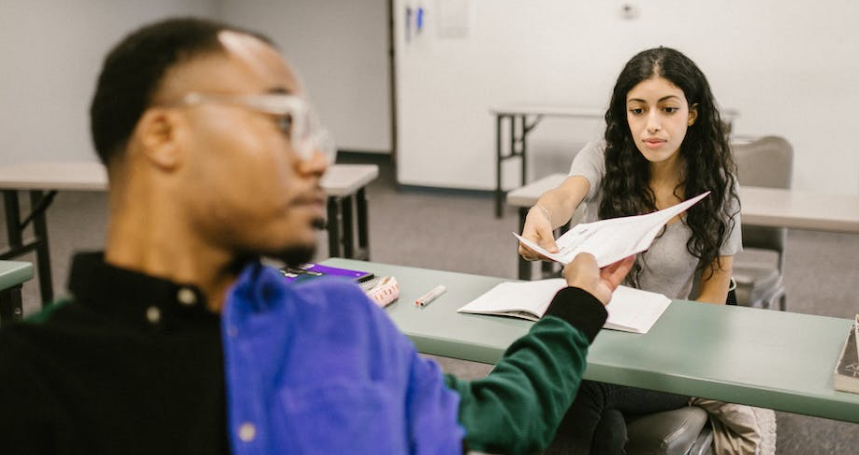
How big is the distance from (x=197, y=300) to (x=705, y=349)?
951mm

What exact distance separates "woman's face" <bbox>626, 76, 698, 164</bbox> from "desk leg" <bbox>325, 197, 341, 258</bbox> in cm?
139

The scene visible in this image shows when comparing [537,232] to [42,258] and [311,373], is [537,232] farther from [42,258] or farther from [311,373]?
[42,258]

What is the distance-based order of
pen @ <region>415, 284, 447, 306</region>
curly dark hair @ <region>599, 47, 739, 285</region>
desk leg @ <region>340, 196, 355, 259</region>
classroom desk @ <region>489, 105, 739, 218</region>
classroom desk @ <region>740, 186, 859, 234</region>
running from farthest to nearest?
classroom desk @ <region>489, 105, 739, 218</region>, desk leg @ <region>340, 196, 355, 259</region>, classroom desk @ <region>740, 186, 859, 234</region>, curly dark hair @ <region>599, 47, 739, 285</region>, pen @ <region>415, 284, 447, 306</region>

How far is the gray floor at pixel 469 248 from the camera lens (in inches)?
94.8

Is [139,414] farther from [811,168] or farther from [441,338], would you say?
[811,168]

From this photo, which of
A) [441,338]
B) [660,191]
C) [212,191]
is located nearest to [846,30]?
[660,191]

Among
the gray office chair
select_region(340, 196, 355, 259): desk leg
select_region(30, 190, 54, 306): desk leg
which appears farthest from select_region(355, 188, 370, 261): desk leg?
the gray office chair

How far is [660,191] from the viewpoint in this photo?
189cm

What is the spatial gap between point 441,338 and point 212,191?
0.82 meters

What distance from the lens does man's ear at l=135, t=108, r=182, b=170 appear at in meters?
0.61

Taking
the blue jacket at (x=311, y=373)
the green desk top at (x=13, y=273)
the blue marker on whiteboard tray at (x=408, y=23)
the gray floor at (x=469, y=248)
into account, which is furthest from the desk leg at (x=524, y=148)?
the blue jacket at (x=311, y=373)

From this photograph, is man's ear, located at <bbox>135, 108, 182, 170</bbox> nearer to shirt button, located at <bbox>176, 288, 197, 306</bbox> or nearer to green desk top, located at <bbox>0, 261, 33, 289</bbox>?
shirt button, located at <bbox>176, 288, 197, 306</bbox>

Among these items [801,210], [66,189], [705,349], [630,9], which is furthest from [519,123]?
[705,349]

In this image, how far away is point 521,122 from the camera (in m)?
5.54
